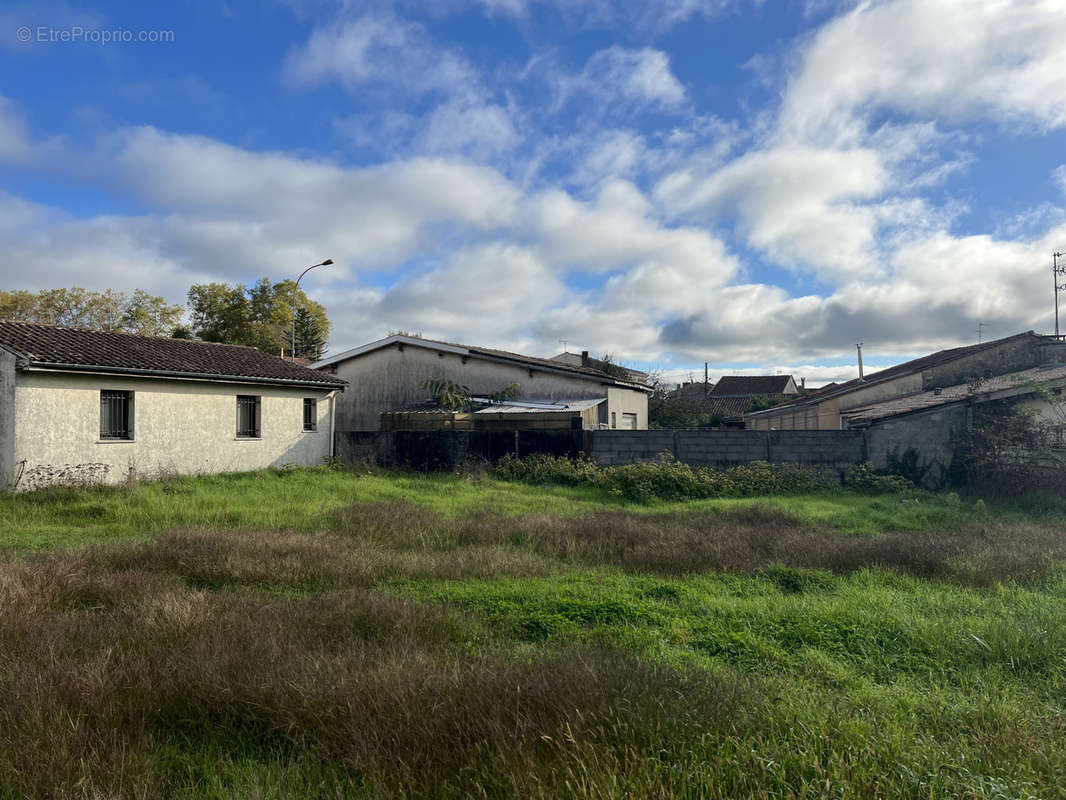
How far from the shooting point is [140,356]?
15.2 metres

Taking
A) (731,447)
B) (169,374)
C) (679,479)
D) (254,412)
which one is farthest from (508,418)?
(169,374)

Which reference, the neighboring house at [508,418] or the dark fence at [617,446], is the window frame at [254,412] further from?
the neighboring house at [508,418]

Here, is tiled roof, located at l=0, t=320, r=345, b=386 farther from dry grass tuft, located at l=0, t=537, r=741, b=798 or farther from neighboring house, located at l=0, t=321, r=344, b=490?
dry grass tuft, located at l=0, t=537, r=741, b=798

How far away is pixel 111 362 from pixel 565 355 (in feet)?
88.8

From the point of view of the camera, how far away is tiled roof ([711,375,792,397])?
5684cm

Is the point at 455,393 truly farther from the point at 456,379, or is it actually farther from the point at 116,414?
the point at 116,414

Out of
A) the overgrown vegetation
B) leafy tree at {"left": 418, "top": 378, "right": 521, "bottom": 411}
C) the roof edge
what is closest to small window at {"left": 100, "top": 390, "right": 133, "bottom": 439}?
the roof edge

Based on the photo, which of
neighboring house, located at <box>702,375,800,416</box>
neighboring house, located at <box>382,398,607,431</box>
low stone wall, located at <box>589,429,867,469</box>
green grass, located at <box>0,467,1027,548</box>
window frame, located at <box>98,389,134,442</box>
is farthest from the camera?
neighboring house, located at <box>702,375,800,416</box>

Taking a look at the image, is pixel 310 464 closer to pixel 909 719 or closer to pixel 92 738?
pixel 92 738

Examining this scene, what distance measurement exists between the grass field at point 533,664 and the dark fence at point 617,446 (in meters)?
5.91

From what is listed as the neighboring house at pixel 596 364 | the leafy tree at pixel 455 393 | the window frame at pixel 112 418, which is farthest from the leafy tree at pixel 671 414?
the window frame at pixel 112 418

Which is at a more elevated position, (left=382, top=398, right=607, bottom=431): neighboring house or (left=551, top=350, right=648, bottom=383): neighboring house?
(left=551, top=350, right=648, bottom=383): neighboring house

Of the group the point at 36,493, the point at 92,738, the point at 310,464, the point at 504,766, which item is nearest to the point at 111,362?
the point at 36,493

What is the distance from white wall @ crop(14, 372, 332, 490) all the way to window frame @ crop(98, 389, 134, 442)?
0.33ft
